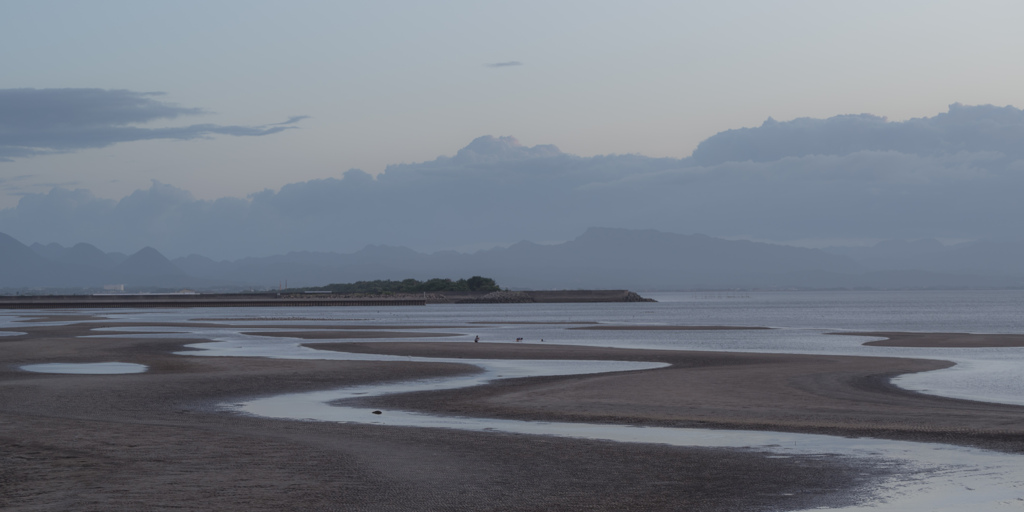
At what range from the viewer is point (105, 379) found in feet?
108

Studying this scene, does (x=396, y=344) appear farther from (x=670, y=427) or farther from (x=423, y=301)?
(x=423, y=301)

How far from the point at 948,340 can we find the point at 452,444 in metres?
48.1

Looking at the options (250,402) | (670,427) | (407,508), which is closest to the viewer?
(407,508)

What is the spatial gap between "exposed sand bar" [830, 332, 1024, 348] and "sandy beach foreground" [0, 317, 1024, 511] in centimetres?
1901

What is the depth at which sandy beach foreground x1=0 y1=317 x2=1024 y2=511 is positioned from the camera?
45.0ft

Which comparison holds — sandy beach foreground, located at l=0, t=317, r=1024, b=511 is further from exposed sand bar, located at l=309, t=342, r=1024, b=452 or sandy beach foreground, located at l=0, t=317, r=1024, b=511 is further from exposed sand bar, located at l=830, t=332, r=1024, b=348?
exposed sand bar, located at l=830, t=332, r=1024, b=348

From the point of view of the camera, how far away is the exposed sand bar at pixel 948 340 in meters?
52.8

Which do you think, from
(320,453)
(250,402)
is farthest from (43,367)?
(320,453)

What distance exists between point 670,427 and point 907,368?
19437mm

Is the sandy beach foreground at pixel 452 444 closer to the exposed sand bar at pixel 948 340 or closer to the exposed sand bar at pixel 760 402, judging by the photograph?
the exposed sand bar at pixel 760 402

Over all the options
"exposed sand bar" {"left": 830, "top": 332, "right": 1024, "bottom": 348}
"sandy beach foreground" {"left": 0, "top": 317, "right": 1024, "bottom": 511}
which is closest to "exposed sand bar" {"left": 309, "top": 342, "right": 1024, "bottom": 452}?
"sandy beach foreground" {"left": 0, "top": 317, "right": 1024, "bottom": 511}

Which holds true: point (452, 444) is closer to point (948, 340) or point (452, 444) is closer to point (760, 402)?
point (760, 402)

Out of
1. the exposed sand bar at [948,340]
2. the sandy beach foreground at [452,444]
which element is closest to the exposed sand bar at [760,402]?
the sandy beach foreground at [452,444]

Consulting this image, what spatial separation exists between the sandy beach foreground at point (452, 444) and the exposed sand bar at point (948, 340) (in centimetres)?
1901
